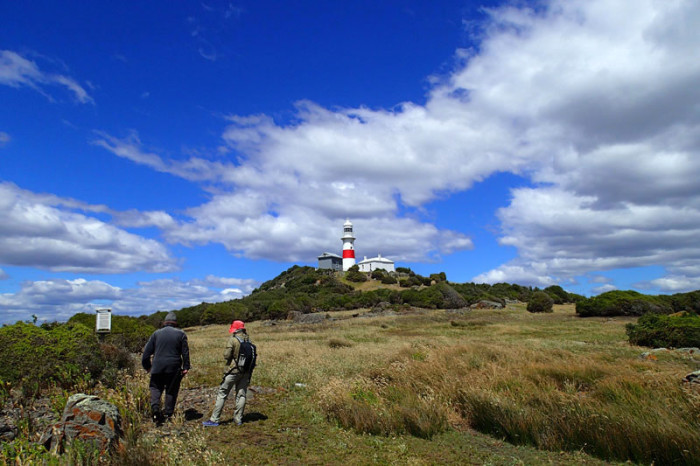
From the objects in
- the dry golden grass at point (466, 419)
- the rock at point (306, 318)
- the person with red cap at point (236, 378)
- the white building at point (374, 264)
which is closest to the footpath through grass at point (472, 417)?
the dry golden grass at point (466, 419)

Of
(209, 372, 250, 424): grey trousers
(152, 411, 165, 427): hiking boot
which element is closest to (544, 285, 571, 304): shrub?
(209, 372, 250, 424): grey trousers

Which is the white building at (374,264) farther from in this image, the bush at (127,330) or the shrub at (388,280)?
the bush at (127,330)

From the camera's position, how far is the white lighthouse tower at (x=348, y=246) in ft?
304

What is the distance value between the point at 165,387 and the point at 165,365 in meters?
0.64

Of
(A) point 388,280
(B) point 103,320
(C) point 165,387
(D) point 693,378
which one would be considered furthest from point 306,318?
(D) point 693,378

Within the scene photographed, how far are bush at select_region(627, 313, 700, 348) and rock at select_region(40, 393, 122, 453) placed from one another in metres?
20.8

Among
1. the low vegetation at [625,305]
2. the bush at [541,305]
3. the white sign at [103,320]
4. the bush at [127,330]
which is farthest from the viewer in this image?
the bush at [541,305]

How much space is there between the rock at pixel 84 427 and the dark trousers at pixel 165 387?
170 cm

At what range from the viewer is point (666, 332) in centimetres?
1864

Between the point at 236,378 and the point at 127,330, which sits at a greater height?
the point at 127,330

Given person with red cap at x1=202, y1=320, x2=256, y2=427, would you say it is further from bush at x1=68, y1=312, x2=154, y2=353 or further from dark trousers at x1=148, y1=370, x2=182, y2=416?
bush at x1=68, y1=312, x2=154, y2=353

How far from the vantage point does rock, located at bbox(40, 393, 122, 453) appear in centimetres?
574

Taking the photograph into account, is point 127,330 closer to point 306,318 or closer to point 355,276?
point 306,318

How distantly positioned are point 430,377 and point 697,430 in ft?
16.8
